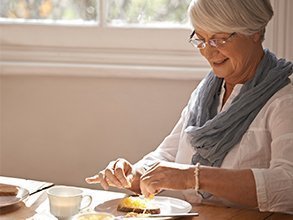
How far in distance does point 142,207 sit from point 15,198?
14.7 inches

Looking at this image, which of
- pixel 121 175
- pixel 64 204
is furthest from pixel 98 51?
pixel 64 204

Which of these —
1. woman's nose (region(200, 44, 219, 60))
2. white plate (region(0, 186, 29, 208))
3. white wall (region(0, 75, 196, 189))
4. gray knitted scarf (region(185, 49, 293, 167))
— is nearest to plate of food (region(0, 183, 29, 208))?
white plate (region(0, 186, 29, 208))

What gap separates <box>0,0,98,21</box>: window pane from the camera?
3254 mm

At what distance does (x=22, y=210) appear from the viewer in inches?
82.3

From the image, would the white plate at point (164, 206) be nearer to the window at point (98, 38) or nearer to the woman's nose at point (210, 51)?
the woman's nose at point (210, 51)

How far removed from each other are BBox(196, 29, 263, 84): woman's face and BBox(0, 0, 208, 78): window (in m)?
0.65

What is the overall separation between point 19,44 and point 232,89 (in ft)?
3.79

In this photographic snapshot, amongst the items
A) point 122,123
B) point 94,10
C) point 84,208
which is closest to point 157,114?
→ point 122,123

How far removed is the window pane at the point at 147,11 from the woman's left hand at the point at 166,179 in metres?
1.16

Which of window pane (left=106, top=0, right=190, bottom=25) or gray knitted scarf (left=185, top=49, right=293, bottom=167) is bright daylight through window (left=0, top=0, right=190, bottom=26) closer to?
window pane (left=106, top=0, right=190, bottom=25)

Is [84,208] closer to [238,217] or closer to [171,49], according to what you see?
[238,217]

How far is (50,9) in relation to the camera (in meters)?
3.30

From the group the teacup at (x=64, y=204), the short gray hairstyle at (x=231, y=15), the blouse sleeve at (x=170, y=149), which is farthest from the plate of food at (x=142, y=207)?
the short gray hairstyle at (x=231, y=15)

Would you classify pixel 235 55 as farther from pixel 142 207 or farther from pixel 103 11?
pixel 103 11
